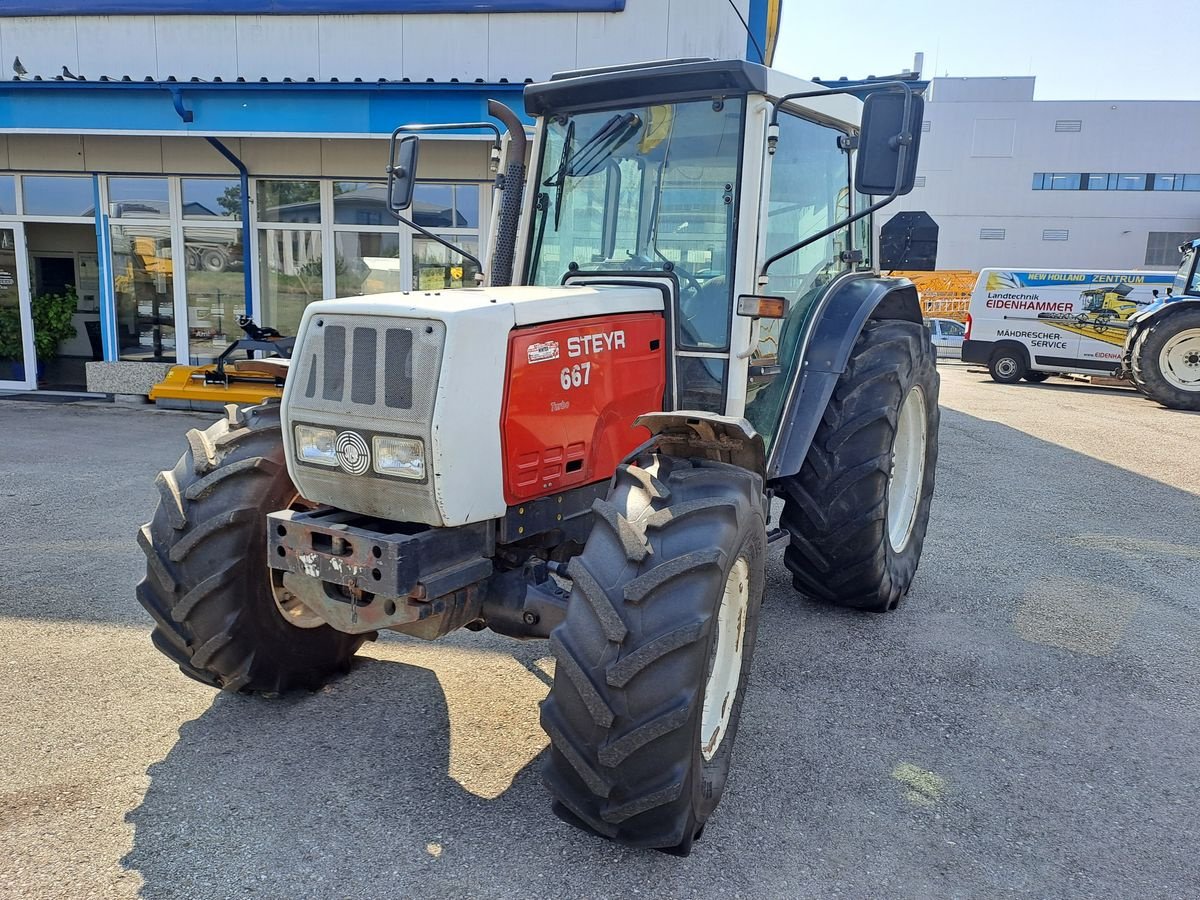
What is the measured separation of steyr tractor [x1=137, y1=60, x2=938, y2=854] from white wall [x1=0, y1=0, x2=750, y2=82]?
6.36m

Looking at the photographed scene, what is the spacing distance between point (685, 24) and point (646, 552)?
8.90 m

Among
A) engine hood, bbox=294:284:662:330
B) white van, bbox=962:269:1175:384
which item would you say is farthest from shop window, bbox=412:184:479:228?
white van, bbox=962:269:1175:384

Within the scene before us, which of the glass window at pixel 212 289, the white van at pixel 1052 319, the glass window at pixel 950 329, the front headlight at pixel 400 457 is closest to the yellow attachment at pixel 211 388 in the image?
the glass window at pixel 212 289

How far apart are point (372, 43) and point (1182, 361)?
41.3ft

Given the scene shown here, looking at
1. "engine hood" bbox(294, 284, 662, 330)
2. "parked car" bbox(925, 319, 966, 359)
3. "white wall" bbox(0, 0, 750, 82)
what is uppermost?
"white wall" bbox(0, 0, 750, 82)

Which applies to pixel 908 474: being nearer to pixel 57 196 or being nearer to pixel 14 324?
pixel 57 196

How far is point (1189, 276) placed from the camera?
553 inches

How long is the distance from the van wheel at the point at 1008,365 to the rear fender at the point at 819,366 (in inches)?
565

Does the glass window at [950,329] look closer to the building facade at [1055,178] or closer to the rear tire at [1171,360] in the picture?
the rear tire at [1171,360]

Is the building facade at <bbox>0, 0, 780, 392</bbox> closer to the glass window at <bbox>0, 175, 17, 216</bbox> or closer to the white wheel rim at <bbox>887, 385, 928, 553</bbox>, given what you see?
the glass window at <bbox>0, 175, 17, 216</bbox>

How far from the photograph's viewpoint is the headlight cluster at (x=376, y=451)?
8.63 ft

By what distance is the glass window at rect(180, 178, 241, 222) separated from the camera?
11.4 metres

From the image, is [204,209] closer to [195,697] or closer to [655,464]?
[195,697]

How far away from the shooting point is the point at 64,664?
3832mm
